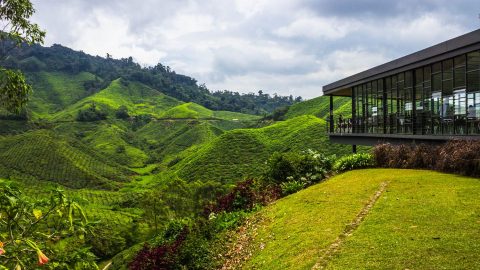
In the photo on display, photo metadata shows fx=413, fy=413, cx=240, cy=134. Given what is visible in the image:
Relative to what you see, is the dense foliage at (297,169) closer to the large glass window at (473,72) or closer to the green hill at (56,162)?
the large glass window at (473,72)

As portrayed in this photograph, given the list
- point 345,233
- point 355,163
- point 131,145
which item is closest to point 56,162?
point 131,145

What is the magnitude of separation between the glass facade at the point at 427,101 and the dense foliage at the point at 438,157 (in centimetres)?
217

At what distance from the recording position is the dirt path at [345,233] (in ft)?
24.8

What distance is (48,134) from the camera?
10469 centimetres

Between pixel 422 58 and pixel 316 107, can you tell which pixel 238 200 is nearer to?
pixel 422 58

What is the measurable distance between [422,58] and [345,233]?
11.9 meters

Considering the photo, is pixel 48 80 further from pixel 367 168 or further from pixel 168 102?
pixel 367 168

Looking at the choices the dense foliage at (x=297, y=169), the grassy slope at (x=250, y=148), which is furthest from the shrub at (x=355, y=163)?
the grassy slope at (x=250, y=148)

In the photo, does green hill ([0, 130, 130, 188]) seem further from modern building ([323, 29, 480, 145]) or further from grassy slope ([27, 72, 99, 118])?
modern building ([323, 29, 480, 145])

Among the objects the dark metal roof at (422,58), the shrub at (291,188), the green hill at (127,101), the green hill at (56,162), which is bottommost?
the green hill at (56,162)

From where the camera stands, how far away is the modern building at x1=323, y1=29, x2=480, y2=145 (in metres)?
15.7

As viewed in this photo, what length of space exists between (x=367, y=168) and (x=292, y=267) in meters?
10.2

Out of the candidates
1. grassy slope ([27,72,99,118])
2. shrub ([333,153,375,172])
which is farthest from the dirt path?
grassy slope ([27,72,99,118])

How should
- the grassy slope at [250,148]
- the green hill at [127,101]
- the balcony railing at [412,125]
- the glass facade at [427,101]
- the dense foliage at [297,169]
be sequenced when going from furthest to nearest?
the green hill at [127,101], the grassy slope at [250,148], the dense foliage at [297,169], the balcony railing at [412,125], the glass facade at [427,101]
